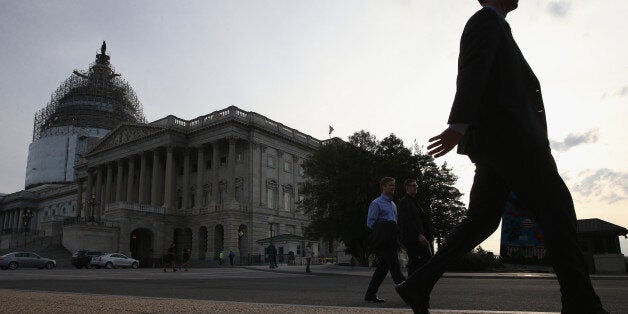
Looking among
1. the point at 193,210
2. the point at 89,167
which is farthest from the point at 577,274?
the point at 89,167

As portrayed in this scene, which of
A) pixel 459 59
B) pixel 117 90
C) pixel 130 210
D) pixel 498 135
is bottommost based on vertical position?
pixel 498 135

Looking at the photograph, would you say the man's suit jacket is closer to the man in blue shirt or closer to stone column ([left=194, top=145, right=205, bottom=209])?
the man in blue shirt

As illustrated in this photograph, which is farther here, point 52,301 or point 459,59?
point 52,301

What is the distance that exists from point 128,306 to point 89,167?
248 feet

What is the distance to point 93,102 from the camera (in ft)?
334

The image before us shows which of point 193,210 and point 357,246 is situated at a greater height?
point 193,210

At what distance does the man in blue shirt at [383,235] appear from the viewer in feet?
25.6

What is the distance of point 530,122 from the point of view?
322 centimetres

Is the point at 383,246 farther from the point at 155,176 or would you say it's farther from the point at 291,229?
the point at 155,176

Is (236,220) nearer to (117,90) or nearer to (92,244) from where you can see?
(92,244)

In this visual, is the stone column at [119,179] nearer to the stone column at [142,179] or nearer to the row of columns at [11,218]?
the stone column at [142,179]

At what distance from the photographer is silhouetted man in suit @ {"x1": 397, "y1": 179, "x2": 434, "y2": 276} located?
7305mm

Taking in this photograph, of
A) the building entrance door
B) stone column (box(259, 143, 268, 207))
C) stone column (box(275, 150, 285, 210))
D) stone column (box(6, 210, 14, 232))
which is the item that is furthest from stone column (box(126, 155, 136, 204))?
stone column (box(6, 210, 14, 232))

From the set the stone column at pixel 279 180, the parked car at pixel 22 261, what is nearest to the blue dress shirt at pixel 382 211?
the parked car at pixel 22 261
